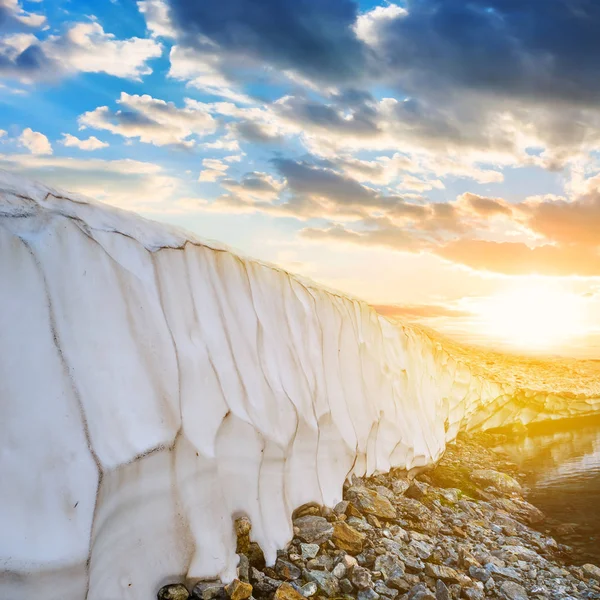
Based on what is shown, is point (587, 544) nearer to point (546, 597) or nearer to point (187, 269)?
point (546, 597)

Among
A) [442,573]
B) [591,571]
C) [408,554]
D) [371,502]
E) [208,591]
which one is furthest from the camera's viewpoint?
[591,571]

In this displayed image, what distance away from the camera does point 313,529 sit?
17.6ft

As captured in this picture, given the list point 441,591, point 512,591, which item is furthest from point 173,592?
point 512,591

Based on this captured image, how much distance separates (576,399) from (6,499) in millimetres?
26047

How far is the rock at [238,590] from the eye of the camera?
12.7 ft

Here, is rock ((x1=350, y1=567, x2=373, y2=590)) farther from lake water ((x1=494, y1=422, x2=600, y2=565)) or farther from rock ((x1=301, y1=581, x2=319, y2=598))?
lake water ((x1=494, y1=422, x2=600, y2=565))

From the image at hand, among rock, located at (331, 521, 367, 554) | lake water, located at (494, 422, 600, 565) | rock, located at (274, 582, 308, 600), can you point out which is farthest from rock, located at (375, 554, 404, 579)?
lake water, located at (494, 422, 600, 565)

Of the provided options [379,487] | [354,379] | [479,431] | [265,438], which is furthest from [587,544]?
[479,431]

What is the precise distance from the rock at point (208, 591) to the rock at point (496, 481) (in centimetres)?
797

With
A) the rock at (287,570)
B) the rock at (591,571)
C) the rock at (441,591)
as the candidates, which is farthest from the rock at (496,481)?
the rock at (287,570)

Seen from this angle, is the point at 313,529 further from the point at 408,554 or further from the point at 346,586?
the point at 408,554

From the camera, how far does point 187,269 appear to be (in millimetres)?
5340

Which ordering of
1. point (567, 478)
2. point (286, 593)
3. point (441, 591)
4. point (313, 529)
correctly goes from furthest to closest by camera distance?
point (567, 478)
point (313, 529)
point (441, 591)
point (286, 593)

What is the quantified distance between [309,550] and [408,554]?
1357 millimetres
